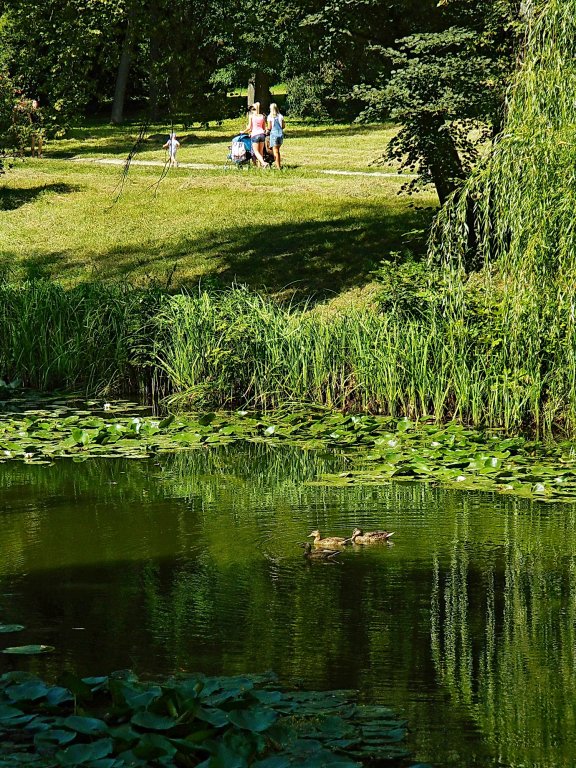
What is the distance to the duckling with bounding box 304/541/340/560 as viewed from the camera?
6871 millimetres

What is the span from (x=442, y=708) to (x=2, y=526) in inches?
153

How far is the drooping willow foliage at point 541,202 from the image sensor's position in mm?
9062

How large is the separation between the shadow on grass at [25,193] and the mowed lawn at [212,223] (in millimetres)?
39

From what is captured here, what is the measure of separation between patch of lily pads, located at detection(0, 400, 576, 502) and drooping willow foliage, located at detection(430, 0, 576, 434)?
31.3 inches

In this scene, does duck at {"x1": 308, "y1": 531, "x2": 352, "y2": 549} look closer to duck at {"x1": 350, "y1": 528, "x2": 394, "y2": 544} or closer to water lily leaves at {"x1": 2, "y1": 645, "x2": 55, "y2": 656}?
duck at {"x1": 350, "y1": 528, "x2": 394, "y2": 544}

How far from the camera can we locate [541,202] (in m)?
9.15

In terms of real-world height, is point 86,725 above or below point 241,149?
below

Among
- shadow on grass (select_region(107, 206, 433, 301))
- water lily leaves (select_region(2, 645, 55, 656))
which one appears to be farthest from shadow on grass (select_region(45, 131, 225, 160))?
water lily leaves (select_region(2, 645, 55, 656))

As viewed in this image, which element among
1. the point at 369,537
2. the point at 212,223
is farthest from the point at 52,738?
the point at 212,223

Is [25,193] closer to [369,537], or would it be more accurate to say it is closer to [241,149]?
[241,149]

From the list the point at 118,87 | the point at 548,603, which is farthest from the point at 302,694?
the point at 118,87

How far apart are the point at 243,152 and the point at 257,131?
4.35 feet

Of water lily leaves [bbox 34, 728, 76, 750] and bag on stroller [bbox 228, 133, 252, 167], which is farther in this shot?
bag on stroller [bbox 228, 133, 252, 167]

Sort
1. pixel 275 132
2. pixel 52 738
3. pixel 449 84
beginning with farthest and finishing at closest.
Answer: pixel 275 132
pixel 449 84
pixel 52 738
